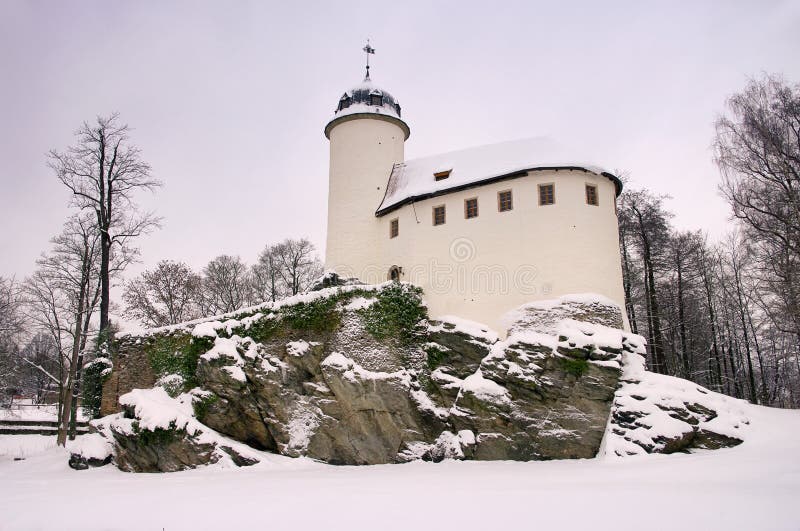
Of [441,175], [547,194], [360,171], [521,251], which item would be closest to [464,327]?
[521,251]

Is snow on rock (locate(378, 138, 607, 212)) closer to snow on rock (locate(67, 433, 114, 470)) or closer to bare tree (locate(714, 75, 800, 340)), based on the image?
bare tree (locate(714, 75, 800, 340))

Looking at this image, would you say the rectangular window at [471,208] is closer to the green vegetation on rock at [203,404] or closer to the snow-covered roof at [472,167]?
the snow-covered roof at [472,167]

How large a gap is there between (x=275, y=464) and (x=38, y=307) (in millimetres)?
13469

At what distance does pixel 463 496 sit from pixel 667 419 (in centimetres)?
738

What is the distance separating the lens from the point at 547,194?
20.3 m

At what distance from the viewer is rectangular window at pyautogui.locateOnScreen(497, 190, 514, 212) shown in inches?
818

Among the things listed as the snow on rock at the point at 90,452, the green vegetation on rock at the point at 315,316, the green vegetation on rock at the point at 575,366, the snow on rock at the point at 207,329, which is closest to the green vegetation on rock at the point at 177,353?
the snow on rock at the point at 207,329

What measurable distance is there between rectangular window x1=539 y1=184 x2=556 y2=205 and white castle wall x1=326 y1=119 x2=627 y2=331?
161 millimetres

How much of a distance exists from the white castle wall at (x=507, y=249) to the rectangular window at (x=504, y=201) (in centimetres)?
16

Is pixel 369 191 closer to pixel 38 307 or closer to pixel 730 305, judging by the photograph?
pixel 38 307

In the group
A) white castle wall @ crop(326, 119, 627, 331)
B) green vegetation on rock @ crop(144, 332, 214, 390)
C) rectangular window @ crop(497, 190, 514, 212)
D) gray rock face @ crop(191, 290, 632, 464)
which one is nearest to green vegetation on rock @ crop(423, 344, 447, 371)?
gray rock face @ crop(191, 290, 632, 464)

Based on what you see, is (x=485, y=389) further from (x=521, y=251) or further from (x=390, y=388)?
(x=521, y=251)

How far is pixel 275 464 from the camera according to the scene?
58.6 ft

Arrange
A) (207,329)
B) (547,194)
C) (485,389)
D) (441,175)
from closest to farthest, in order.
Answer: (485,389), (547,194), (207,329), (441,175)
